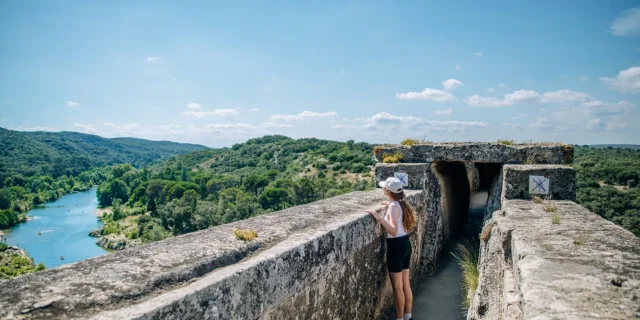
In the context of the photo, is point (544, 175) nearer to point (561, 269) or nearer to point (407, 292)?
point (407, 292)

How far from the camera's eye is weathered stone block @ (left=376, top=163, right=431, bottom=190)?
6.08m

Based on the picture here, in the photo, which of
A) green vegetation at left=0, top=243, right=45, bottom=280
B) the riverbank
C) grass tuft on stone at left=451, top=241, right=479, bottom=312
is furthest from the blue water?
grass tuft on stone at left=451, top=241, right=479, bottom=312

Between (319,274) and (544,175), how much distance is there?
13.0ft

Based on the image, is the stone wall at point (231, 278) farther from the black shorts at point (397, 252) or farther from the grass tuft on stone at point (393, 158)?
the grass tuft on stone at point (393, 158)

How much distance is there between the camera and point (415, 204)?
5418 mm

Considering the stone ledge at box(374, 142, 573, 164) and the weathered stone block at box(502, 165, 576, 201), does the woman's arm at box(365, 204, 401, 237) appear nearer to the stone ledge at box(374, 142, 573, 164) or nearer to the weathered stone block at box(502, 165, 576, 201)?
the weathered stone block at box(502, 165, 576, 201)

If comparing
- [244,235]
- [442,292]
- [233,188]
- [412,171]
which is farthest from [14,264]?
[244,235]

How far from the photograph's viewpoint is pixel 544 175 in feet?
→ 16.8

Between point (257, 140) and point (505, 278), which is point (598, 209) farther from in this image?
point (257, 140)

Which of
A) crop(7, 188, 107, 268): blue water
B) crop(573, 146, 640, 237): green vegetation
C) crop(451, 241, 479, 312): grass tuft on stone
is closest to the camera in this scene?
crop(451, 241, 479, 312): grass tuft on stone

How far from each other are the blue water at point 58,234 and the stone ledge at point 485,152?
48.4 meters

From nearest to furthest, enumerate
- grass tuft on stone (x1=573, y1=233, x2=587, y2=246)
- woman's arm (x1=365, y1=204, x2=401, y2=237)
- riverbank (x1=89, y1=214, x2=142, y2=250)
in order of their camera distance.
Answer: grass tuft on stone (x1=573, y1=233, x2=587, y2=246) < woman's arm (x1=365, y1=204, x2=401, y2=237) < riverbank (x1=89, y1=214, x2=142, y2=250)

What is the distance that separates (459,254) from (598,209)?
17327 millimetres

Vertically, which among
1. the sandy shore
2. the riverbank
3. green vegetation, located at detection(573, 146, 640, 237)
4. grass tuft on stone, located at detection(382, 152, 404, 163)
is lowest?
the sandy shore
